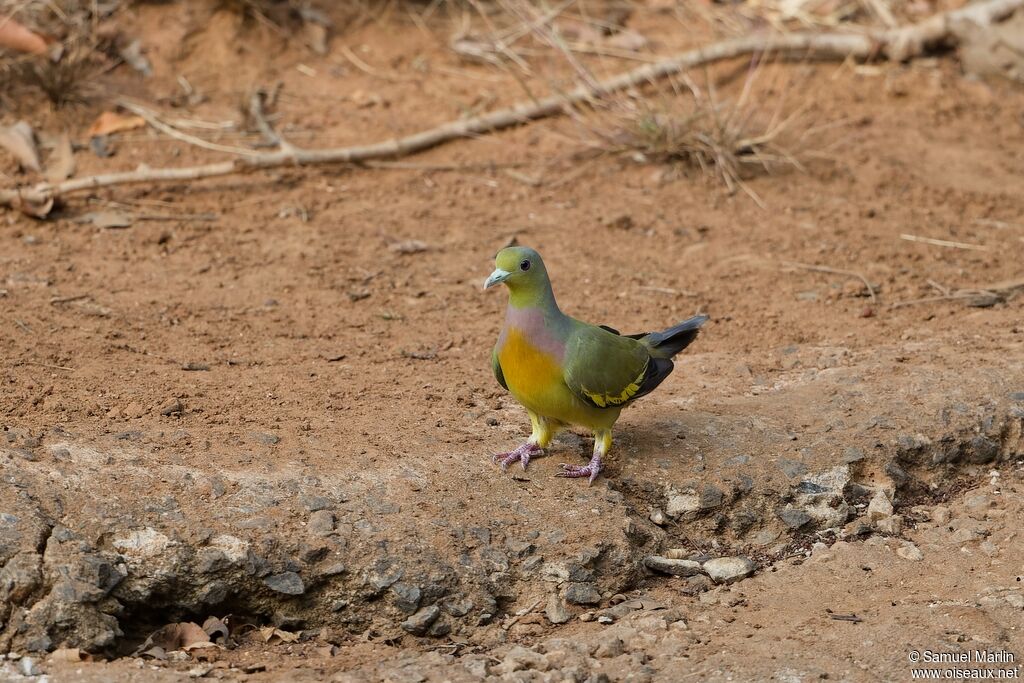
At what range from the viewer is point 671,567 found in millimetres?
4023

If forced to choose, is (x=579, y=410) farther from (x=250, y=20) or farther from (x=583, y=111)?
(x=250, y=20)

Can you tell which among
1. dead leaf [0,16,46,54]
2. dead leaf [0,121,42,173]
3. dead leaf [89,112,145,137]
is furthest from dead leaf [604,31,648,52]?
dead leaf [0,121,42,173]

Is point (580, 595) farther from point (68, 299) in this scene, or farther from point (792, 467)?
point (68, 299)

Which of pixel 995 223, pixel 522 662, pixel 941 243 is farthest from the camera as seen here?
pixel 995 223

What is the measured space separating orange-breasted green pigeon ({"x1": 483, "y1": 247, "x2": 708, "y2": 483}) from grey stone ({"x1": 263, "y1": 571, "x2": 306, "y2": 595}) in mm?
907

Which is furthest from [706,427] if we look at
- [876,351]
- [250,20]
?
[250,20]

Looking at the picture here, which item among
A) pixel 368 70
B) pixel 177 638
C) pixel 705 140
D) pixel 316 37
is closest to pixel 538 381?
pixel 177 638

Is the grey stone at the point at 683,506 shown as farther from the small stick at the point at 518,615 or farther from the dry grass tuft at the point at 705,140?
the dry grass tuft at the point at 705,140

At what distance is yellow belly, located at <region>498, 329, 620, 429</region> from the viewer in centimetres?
405

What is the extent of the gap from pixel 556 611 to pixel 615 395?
80cm

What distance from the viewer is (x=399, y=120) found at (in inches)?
312

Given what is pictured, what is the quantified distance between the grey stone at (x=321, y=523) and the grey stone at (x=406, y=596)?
28cm

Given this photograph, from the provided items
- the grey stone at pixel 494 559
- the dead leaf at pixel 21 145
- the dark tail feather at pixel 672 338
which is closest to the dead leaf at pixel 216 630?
the grey stone at pixel 494 559

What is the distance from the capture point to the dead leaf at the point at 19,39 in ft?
24.2
